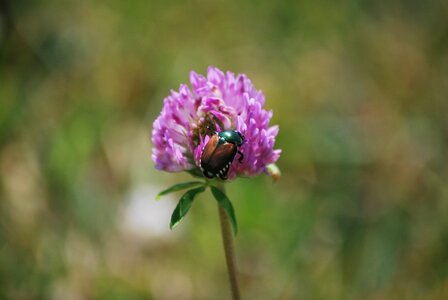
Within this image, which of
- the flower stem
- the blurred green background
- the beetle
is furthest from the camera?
the blurred green background

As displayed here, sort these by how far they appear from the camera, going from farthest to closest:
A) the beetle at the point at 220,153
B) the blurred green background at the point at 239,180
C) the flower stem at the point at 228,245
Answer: the blurred green background at the point at 239,180, the flower stem at the point at 228,245, the beetle at the point at 220,153

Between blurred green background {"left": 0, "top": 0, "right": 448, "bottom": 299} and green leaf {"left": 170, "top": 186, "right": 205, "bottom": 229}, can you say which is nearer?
green leaf {"left": 170, "top": 186, "right": 205, "bottom": 229}

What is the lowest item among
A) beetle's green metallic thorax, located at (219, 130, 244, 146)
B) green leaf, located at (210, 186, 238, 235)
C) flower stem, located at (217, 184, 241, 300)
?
flower stem, located at (217, 184, 241, 300)

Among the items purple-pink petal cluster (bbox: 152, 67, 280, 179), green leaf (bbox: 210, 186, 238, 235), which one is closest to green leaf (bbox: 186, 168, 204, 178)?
purple-pink petal cluster (bbox: 152, 67, 280, 179)

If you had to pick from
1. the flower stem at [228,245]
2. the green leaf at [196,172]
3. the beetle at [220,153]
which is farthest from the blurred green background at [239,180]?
the beetle at [220,153]

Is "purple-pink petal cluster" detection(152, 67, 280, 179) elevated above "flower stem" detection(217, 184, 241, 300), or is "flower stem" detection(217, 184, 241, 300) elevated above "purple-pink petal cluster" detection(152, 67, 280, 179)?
"purple-pink petal cluster" detection(152, 67, 280, 179)

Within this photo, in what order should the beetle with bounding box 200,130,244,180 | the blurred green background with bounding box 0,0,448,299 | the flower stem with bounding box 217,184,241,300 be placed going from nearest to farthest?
the beetle with bounding box 200,130,244,180, the flower stem with bounding box 217,184,241,300, the blurred green background with bounding box 0,0,448,299

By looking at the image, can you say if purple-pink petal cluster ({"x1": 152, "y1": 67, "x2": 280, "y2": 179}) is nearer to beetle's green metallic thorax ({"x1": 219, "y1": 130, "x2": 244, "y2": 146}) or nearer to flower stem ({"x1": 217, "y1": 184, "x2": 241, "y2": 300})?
beetle's green metallic thorax ({"x1": 219, "y1": 130, "x2": 244, "y2": 146})

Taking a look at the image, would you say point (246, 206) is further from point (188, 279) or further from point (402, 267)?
point (402, 267)

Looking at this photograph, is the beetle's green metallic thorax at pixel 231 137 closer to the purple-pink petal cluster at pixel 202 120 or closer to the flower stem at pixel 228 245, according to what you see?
the purple-pink petal cluster at pixel 202 120
